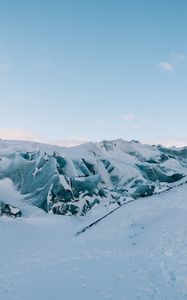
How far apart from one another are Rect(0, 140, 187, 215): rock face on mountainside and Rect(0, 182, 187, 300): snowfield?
20.5 m

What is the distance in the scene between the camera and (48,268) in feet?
81.5

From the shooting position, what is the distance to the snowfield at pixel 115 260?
18.7m

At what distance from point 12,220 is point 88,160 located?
33745 mm

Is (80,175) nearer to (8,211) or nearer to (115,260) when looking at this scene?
(8,211)

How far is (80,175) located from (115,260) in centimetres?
5421

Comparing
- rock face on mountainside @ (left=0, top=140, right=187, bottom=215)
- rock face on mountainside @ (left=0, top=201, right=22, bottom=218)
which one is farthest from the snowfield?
rock face on mountainside @ (left=0, top=140, right=187, bottom=215)

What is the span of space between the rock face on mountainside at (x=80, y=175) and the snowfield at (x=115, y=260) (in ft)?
67.3

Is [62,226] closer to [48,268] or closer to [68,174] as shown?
[68,174]

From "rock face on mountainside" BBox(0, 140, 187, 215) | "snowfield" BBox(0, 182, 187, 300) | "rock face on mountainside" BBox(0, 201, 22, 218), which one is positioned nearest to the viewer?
"snowfield" BBox(0, 182, 187, 300)

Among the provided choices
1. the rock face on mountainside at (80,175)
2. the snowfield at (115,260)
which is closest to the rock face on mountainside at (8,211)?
the rock face on mountainside at (80,175)

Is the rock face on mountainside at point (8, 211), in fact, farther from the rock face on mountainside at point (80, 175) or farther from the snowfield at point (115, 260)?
the snowfield at point (115, 260)

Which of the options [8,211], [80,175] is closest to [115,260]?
[8,211]

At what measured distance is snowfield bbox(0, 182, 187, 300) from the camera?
18.7 m

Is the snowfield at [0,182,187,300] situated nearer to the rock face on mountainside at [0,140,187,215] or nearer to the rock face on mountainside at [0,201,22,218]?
the rock face on mountainside at [0,201,22,218]
